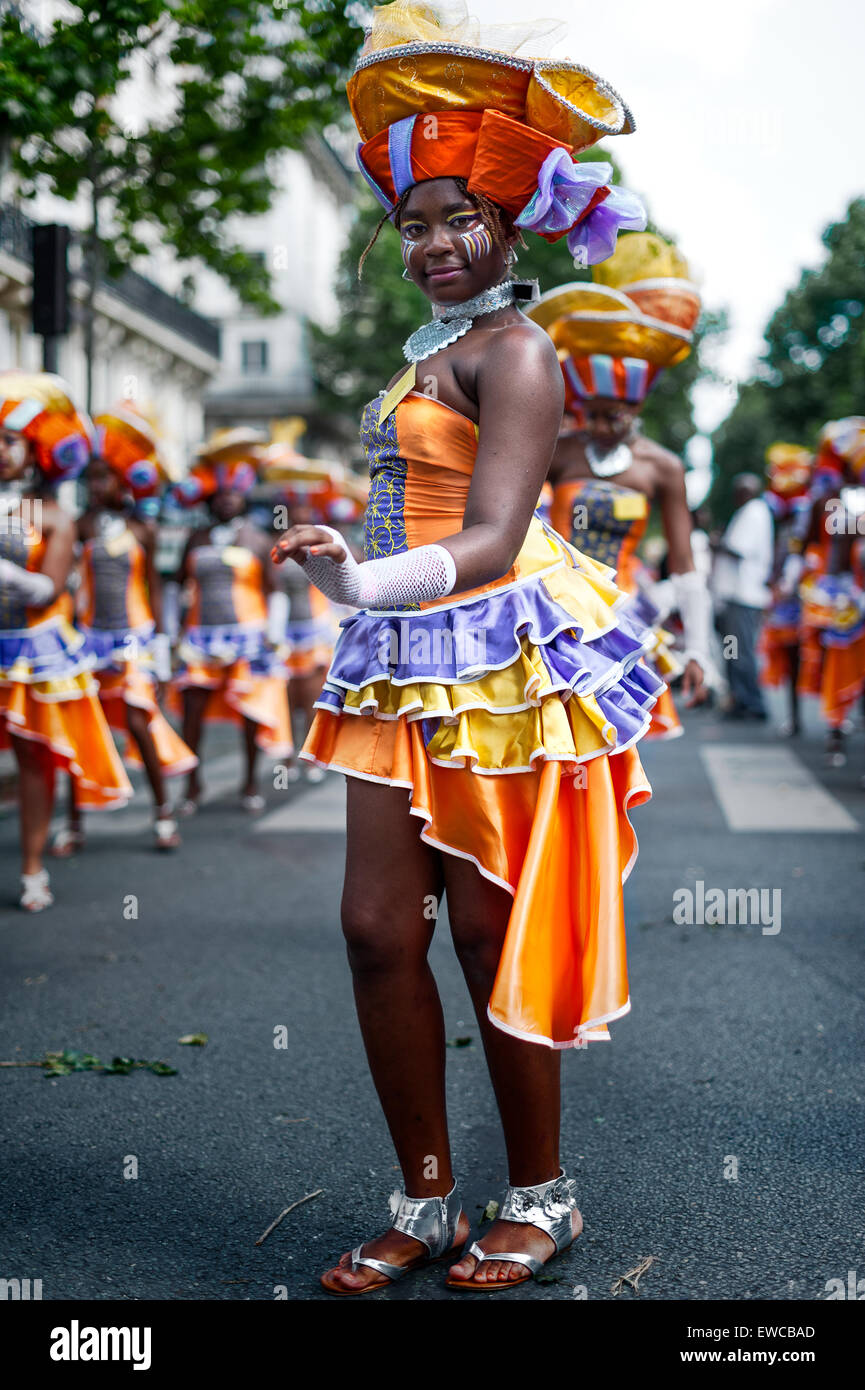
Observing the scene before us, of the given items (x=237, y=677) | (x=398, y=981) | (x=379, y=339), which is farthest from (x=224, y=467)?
(x=379, y=339)

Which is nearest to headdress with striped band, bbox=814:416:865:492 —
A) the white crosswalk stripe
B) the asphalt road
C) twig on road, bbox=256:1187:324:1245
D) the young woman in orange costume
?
the white crosswalk stripe

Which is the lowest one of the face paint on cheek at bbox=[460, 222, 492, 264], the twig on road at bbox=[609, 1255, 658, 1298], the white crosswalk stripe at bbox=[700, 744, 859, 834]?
the twig on road at bbox=[609, 1255, 658, 1298]

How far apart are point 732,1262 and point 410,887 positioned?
0.96m

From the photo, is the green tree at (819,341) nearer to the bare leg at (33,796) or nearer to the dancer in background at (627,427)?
the dancer in background at (627,427)

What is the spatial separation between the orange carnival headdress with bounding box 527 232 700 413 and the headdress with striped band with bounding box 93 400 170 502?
3158mm

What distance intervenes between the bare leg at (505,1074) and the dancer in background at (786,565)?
9.82 m

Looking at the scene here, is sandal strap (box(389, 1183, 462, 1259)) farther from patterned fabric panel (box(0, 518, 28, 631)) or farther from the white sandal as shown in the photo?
patterned fabric panel (box(0, 518, 28, 631))

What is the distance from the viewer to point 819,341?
3775 centimetres

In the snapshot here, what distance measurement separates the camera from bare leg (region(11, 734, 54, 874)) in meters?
6.00

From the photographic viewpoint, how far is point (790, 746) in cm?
1173

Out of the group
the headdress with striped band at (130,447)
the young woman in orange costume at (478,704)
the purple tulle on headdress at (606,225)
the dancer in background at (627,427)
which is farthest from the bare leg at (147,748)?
the purple tulle on headdress at (606,225)

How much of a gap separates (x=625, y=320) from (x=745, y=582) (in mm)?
8496

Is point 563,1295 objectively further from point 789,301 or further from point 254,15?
point 789,301

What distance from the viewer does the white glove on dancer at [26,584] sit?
225 inches
